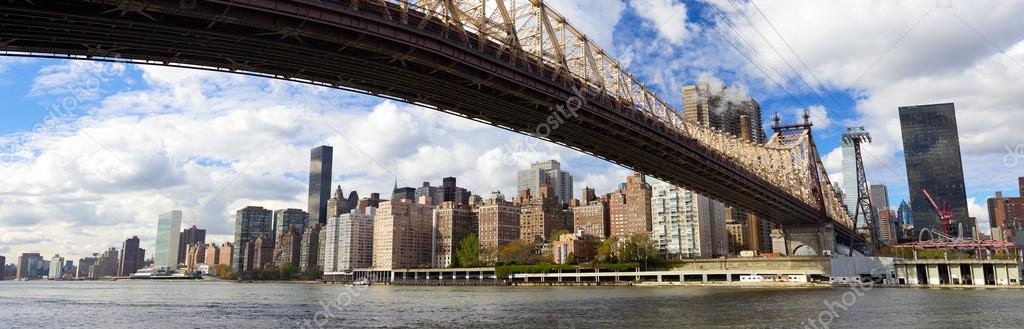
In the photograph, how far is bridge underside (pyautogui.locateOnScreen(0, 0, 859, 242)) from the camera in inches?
1017

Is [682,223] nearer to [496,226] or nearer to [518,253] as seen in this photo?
[518,253]

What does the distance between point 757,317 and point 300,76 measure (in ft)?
88.8

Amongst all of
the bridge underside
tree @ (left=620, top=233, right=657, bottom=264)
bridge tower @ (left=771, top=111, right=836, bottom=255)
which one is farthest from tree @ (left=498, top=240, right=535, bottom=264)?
the bridge underside

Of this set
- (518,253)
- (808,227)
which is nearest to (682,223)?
(518,253)

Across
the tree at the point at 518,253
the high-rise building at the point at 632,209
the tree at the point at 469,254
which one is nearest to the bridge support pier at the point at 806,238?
the tree at the point at 518,253

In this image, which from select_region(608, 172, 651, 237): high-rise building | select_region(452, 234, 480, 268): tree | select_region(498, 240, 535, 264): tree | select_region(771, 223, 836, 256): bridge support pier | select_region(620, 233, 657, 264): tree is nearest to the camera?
select_region(771, 223, 836, 256): bridge support pier

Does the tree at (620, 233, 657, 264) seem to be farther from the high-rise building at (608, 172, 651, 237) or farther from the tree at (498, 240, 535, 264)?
the high-rise building at (608, 172, 651, 237)

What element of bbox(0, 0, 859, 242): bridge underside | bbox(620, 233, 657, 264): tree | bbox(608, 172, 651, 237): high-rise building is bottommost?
bbox(620, 233, 657, 264): tree

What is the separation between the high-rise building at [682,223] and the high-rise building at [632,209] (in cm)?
789

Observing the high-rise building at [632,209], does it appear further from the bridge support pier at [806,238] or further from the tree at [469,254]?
the bridge support pier at [806,238]

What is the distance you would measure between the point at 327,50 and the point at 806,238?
95.6 m

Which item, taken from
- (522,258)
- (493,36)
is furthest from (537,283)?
(493,36)

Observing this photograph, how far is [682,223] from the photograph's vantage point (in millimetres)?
166250

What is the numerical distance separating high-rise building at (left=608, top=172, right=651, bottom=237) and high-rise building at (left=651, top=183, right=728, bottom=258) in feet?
25.9
